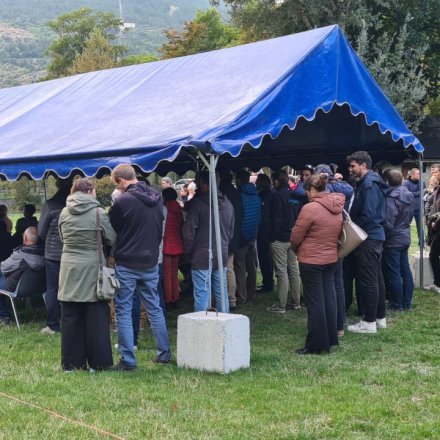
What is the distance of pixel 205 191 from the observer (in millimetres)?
6785

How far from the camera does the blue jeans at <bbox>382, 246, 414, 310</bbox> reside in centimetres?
815

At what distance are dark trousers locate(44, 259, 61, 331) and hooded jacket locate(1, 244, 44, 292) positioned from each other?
44cm

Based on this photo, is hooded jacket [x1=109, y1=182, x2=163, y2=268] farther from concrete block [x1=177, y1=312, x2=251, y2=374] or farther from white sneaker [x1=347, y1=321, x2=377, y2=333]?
white sneaker [x1=347, y1=321, x2=377, y2=333]

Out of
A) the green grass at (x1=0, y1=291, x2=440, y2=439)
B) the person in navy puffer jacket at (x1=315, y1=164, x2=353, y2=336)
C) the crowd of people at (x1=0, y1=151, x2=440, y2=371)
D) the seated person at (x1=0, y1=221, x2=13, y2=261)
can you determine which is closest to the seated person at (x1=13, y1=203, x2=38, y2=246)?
the crowd of people at (x1=0, y1=151, x2=440, y2=371)

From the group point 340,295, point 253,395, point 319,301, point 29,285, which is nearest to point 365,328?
point 340,295

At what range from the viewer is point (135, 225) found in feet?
18.6

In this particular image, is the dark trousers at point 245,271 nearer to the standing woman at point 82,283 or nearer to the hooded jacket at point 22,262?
the hooded jacket at point 22,262

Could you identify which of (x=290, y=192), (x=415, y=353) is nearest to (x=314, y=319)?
(x=415, y=353)

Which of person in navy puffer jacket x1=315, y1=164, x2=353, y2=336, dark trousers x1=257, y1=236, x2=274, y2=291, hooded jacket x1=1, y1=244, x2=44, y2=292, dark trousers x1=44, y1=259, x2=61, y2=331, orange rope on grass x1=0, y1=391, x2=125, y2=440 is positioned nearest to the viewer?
orange rope on grass x1=0, y1=391, x2=125, y2=440

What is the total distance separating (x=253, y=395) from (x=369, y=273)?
2506 mm

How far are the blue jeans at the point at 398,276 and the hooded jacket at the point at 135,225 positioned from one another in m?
3.55

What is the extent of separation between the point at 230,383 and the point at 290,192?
3628 mm

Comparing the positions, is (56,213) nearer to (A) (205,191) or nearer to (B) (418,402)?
(A) (205,191)

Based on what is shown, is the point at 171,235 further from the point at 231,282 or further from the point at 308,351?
the point at 308,351
